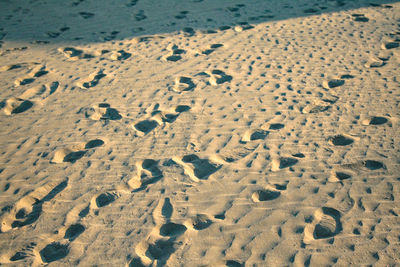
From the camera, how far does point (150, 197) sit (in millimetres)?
2701

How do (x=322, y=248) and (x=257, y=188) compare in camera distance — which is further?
(x=257, y=188)

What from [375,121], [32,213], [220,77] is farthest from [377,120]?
[32,213]

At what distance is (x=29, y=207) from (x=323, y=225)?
2259mm

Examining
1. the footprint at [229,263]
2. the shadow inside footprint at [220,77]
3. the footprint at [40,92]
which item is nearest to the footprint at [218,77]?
the shadow inside footprint at [220,77]

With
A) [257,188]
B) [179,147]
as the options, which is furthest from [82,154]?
[257,188]

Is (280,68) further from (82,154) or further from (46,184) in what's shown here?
(46,184)

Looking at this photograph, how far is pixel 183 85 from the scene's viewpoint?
413 cm

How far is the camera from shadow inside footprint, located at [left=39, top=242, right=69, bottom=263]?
229cm

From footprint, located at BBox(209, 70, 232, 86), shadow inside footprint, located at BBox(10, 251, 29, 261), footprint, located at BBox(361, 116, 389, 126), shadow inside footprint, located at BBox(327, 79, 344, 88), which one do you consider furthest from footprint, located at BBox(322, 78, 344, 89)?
shadow inside footprint, located at BBox(10, 251, 29, 261)

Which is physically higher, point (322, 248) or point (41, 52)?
point (41, 52)

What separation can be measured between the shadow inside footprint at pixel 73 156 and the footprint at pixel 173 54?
2.08 meters

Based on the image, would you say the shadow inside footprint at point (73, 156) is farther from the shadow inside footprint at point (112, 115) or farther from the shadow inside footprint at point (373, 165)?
the shadow inside footprint at point (373, 165)

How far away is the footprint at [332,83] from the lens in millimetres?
3934

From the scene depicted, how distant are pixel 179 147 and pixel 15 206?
1.45 m
